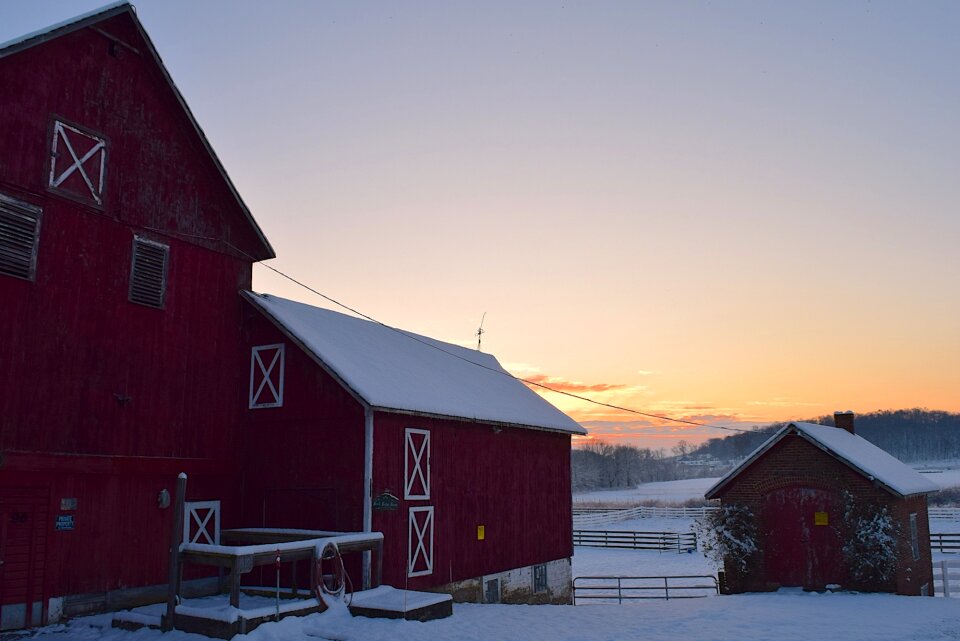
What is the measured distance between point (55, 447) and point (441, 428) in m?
9.57

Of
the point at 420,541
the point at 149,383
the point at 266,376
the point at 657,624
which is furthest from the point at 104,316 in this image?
the point at 657,624

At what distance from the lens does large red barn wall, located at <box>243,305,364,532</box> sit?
1895 centimetres

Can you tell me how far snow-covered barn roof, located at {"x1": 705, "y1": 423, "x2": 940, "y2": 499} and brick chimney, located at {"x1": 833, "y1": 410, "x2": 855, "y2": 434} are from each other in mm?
2616

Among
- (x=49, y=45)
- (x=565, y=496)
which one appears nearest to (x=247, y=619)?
(x=49, y=45)

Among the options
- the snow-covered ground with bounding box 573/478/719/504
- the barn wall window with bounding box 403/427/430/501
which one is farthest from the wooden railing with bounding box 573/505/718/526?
the barn wall window with bounding box 403/427/430/501

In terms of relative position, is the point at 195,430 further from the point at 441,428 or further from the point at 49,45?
the point at 49,45

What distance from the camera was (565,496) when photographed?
95.6 feet

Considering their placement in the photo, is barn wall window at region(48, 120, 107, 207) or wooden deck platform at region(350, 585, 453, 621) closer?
wooden deck platform at region(350, 585, 453, 621)

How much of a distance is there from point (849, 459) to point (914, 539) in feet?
15.1

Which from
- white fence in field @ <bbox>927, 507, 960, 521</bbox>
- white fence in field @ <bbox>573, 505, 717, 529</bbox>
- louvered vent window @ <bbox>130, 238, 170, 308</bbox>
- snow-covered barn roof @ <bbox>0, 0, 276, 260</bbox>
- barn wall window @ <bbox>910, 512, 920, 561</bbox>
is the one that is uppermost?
snow-covered barn roof @ <bbox>0, 0, 276, 260</bbox>

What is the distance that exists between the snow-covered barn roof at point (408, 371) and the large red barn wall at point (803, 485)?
22.1 feet

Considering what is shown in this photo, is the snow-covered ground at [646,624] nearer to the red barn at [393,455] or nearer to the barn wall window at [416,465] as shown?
the red barn at [393,455]

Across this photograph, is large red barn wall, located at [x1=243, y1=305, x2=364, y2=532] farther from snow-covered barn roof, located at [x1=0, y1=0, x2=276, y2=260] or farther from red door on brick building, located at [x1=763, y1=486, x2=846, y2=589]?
red door on brick building, located at [x1=763, y1=486, x2=846, y2=589]

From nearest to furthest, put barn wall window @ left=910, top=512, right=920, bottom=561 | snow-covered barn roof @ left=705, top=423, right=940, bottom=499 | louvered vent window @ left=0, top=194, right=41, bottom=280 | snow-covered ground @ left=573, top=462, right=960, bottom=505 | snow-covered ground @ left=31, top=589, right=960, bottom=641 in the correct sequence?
snow-covered ground @ left=31, top=589, right=960, bottom=641 < louvered vent window @ left=0, top=194, right=41, bottom=280 < snow-covered barn roof @ left=705, top=423, right=940, bottom=499 < barn wall window @ left=910, top=512, right=920, bottom=561 < snow-covered ground @ left=573, top=462, right=960, bottom=505
